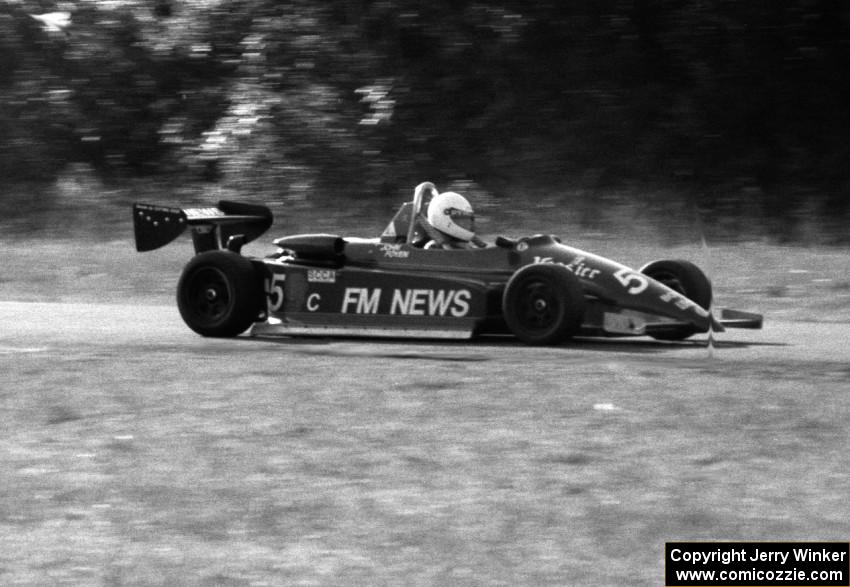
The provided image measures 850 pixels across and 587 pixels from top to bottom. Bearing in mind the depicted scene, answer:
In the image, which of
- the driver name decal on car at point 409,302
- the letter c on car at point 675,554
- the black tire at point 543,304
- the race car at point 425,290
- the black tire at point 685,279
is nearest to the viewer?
the letter c on car at point 675,554

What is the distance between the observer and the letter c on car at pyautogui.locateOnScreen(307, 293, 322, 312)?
38.4 feet

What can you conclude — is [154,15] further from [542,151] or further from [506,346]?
[506,346]

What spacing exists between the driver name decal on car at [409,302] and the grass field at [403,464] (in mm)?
1130

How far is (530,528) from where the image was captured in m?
5.96

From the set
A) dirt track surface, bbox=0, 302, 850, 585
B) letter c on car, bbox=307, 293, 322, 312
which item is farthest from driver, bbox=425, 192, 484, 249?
dirt track surface, bbox=0, 302, 850, 585

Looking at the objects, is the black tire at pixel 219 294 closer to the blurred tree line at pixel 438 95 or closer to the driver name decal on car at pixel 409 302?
the driver name decal on car at pixel 409 302

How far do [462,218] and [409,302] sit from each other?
33.4 inches

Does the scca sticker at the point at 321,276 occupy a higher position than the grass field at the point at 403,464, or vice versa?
the scca sticker at the point at 321,276

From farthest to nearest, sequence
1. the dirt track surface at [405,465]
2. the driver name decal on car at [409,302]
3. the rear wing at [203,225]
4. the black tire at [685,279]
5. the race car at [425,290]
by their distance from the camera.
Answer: the rear wing at [203,225]
the black tire at [685,279]
the driver name decal on car at [409,302]
the race car at [425,290]
the dirt track surface at [405,465]

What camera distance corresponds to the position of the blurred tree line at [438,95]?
19766 millimetres

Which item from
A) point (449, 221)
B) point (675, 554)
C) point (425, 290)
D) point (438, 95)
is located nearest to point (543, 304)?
point (425, 290)

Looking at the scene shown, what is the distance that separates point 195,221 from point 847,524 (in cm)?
746

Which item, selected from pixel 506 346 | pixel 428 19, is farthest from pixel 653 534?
pixel 428 19

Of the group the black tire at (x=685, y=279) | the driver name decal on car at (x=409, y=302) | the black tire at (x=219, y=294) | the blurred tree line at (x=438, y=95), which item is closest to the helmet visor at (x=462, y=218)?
the driver name decal on car at (x=409, y=302)
